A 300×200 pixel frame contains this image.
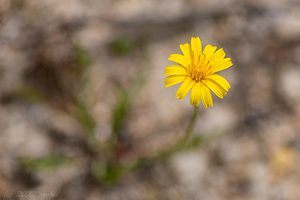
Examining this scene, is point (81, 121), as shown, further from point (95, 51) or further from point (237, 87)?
point (237, 87)

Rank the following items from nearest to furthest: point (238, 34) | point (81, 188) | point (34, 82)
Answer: point (81, 188), point (34, 82), point (238, 34)

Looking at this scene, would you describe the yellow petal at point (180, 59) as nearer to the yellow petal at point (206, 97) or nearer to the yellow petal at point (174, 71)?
the yellow petal at point (174, 71)

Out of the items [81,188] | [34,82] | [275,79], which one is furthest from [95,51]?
[275,79]

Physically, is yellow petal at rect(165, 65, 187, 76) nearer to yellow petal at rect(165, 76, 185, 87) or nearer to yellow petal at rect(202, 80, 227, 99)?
yellow petal at rect(165, 76, 185, 87)

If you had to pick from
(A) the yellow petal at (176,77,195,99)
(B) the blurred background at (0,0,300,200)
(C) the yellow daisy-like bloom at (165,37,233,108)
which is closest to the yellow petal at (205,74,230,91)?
(C) the yellow daisy-like bloom at (165,37,233,108)

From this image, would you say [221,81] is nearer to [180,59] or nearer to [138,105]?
[180,59]

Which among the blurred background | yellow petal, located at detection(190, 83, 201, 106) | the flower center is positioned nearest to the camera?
yellow petal, located at detection(190, 83, 201, 106)

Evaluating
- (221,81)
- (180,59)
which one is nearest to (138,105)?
(180,59)
